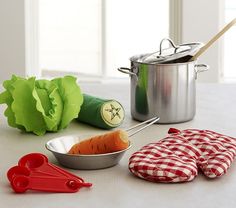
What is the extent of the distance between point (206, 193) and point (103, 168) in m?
0.21

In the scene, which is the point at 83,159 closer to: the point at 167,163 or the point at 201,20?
the point at 167,163

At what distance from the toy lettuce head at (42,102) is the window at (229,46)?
2430 mm

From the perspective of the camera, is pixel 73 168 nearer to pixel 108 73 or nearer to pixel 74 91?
pixel 74 91

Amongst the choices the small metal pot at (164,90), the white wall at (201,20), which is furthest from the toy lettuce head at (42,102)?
the white wall at (201,20)

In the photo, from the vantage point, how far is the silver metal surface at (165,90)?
145 cm

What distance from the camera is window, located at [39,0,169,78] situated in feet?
12.0

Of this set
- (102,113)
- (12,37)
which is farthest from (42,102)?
(12,37)

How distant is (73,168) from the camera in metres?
1.18

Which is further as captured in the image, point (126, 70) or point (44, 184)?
point (126, 70)

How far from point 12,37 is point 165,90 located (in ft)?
7.62

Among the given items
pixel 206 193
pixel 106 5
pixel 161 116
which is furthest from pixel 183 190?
pixel 106 5

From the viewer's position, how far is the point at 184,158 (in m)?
1.14

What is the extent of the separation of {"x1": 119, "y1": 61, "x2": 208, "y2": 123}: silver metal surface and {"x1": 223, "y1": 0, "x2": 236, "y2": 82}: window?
2.30 meters

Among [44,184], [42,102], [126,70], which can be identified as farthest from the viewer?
[126,70]
